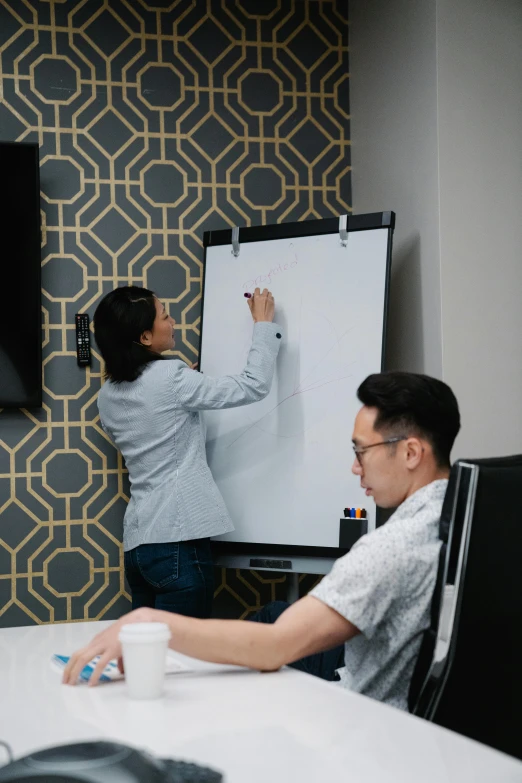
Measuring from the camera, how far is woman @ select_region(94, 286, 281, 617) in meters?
2.74

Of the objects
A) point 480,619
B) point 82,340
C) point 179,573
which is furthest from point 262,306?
point 480,619

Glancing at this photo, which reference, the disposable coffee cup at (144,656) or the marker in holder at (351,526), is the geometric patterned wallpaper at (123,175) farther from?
the disposable coffee cup at (144,656)

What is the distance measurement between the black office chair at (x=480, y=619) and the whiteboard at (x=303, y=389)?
1584mm

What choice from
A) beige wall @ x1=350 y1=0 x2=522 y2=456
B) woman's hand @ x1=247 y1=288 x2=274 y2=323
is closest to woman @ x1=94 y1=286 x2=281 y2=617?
woman's hand @ x1=247 y1=288 x2=274 y2=323

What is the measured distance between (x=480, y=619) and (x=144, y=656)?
48 cm

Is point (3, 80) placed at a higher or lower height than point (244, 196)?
higher

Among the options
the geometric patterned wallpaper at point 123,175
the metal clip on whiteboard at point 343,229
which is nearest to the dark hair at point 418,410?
the metal clip on whiteboard at point 343,229

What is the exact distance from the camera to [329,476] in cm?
290

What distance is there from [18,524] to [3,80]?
1.62 m

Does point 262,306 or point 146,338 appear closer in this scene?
point 146,338

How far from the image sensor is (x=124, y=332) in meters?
2.76

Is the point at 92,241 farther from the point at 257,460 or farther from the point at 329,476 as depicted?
the point at 329,476

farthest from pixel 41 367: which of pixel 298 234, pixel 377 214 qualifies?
pixel 377 214

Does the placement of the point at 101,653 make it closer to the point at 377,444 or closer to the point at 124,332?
the point at 377,444
